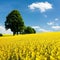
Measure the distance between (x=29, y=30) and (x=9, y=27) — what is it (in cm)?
3961

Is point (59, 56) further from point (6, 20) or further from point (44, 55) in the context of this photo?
point (6, 20)

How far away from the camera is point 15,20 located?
55.5m

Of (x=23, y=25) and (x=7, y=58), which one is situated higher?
(x=23, y=25)

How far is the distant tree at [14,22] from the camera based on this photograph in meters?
54.3

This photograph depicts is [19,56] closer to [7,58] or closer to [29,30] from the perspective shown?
[7,58]

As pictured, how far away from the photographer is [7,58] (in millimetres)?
9805

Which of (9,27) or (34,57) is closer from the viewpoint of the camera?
(34,57)

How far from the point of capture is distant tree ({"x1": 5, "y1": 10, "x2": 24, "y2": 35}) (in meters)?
54.3

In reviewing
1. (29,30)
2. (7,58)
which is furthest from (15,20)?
(7,58)

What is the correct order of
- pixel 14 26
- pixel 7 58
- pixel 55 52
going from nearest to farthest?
pixel 55 52 < pixel 7 58 < pixel 14 26

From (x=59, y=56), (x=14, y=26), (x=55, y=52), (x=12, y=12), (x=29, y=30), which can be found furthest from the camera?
(x=29, y=30)

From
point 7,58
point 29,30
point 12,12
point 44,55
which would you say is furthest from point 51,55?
point 29,30

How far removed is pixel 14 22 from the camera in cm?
5516

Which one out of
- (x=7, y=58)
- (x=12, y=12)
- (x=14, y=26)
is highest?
(x=12, y=12)
